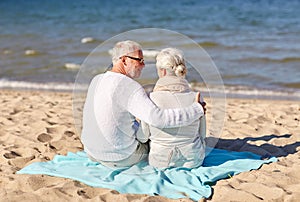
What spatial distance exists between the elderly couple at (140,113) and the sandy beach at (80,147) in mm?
422

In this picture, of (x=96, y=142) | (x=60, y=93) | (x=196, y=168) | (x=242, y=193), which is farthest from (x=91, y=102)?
(x=60, y=93)

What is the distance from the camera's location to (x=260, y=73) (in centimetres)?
1134

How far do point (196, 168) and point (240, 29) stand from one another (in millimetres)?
15530

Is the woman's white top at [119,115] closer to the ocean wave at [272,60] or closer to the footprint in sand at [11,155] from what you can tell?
the footprint in sand at [11,155]

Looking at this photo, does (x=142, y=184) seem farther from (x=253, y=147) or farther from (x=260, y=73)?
(x=260, y=73)

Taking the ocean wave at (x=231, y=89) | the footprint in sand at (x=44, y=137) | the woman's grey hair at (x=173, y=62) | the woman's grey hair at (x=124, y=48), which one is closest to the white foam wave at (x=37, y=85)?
the ocean wave at (x=231, y=89)

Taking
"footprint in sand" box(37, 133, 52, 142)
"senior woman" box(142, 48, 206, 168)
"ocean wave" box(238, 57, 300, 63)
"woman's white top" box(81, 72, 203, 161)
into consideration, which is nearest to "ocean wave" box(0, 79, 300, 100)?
"ocean wave" box(238, 57, 300, 63)

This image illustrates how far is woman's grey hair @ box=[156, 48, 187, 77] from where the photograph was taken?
4.05 m

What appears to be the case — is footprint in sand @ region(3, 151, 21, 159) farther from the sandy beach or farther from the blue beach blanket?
the blue beach blanket

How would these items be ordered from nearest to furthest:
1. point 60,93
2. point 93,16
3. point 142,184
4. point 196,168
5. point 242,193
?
point 242,193, point 142,184, point 196,168, point 60,93, point 93,16

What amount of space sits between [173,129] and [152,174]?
1.65 ft

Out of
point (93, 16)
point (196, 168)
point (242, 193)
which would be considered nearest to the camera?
point (242, 193)

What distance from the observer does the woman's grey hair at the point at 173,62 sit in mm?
4047

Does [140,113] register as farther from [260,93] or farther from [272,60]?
[272,60]
